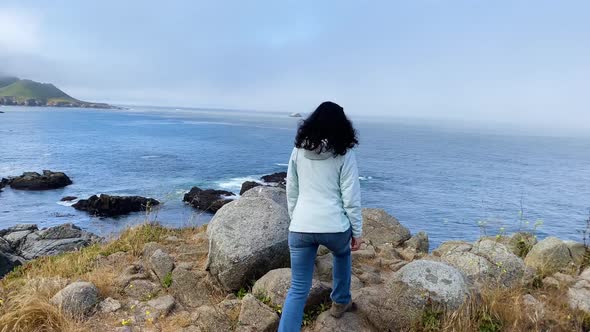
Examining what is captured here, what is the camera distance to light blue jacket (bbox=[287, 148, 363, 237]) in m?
4.72

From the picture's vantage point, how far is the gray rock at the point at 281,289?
609 cm

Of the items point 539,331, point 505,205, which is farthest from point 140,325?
point 505,205

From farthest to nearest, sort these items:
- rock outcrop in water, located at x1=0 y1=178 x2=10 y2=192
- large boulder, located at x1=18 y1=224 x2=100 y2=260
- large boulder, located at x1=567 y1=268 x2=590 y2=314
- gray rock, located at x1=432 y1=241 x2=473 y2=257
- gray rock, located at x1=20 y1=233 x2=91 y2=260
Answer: rock outcrop in water, located at x1=0 y1=178 x2=10 y2=192 < large boulder, located at x1=18 y1=224 x2=100 y2=260 < gray rock, located at x1=20 y1=233 x2=91 y2=260 < gray rock, located at x1=432 y1=241 x2=473 y2=257 < large boulder, located at x1=567 y1=268 x2=590 y2=314

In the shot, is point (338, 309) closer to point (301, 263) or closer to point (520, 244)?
point (301, 263)

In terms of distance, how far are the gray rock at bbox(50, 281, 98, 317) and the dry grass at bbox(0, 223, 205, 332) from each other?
15cm

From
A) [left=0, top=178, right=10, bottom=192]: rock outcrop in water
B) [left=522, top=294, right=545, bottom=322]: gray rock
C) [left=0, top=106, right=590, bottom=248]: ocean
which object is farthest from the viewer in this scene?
[left=0, top=178, right=10, bottom=192]: rock outcrop in water

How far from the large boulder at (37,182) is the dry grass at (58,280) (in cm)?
3731

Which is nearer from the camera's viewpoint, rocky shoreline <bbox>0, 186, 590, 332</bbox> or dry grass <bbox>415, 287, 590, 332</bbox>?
dry grass <bbox>415, 287, 590, 332</bbox>

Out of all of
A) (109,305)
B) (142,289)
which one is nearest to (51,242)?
(142,289)

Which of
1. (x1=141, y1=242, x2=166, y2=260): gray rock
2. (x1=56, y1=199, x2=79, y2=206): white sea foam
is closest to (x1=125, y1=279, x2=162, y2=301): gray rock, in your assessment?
(x1=141, y1=242, x2=166, y2=260): gray rock

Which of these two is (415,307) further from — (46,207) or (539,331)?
(46,207)

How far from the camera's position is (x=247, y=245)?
273 inches

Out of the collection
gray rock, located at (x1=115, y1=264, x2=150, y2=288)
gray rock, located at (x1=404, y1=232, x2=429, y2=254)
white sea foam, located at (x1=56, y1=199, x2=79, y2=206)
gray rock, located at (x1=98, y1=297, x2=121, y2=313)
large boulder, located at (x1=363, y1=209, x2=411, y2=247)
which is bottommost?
white sea foam, located at (x1=56, y1=199, x2=79, y2=206)

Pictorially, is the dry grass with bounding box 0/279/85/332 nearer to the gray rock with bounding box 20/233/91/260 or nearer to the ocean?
the ocean
